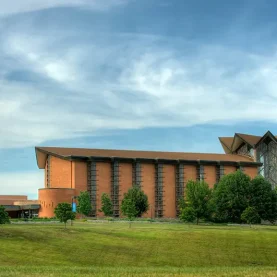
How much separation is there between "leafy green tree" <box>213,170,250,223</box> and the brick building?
18557 millimetres

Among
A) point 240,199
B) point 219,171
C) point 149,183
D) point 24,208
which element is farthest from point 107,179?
point 240,199

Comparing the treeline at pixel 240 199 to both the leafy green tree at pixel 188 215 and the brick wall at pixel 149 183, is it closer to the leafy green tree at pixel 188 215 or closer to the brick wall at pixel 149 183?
the leafy green tree at pixel 188 215

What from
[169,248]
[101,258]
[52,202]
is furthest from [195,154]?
[101,258]

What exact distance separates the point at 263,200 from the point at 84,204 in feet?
114

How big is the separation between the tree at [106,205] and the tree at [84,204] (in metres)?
3.34

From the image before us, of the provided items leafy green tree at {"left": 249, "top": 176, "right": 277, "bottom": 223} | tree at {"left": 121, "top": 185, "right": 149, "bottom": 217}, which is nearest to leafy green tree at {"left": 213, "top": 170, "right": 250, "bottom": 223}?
leafy green tree at {"left": 249, "top": 176, "right": 277, "bottom": 223}

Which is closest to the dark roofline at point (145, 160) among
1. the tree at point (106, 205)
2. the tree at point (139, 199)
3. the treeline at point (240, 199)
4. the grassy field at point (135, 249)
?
the tree at point (106, 205)

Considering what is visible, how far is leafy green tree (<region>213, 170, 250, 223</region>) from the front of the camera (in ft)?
348

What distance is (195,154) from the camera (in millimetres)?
132250

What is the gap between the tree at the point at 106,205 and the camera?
369 feet

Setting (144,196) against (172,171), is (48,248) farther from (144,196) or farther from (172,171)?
(172,171)

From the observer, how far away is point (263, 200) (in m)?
108

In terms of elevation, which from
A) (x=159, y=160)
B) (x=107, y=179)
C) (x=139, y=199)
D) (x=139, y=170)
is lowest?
(x=139, y=199)

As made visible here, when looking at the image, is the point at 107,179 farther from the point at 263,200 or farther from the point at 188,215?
the point at 188,215
